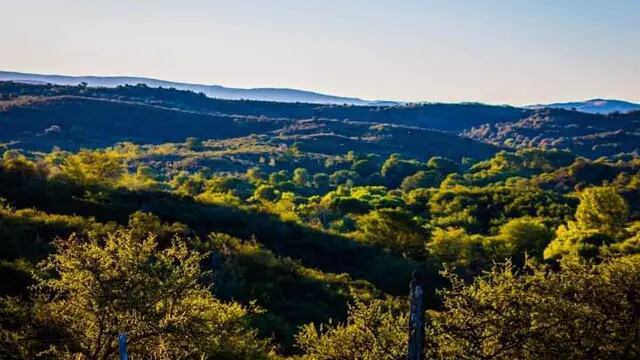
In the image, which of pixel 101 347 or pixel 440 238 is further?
pixel 440 238

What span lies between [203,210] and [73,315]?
1683 inches

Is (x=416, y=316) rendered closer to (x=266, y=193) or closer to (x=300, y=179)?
(x=266, y=193)

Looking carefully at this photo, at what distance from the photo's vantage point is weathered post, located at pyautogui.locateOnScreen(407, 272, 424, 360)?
11.8 metres

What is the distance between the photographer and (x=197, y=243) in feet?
141

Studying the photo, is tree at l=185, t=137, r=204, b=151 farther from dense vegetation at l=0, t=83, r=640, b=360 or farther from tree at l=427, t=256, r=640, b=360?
tree at l=427, t=256, r=640, b=360

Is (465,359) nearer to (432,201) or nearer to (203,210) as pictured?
(203,210)

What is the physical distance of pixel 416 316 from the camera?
12.0 meters

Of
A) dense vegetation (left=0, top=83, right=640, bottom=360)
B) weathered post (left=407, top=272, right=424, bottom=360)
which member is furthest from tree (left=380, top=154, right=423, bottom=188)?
weathered post (left=407, top=272, right=424, bottom=360)

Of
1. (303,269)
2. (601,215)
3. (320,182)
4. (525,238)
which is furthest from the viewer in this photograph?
(320,182)

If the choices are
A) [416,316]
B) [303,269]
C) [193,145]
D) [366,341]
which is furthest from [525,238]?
[193,145]

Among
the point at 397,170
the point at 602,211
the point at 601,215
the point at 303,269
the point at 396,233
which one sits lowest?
the point at 397,170

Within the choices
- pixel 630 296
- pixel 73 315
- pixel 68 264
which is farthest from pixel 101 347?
pixel 630 296

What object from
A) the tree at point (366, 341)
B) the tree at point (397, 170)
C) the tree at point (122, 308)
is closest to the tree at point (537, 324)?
the tree at point (366, 341)

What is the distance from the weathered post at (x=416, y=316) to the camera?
1181 centimetres
